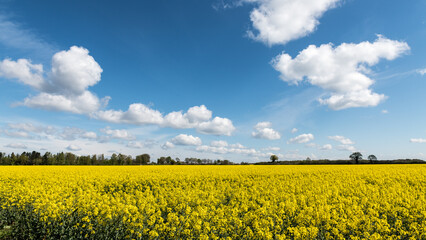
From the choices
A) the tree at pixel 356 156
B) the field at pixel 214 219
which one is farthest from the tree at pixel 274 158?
the field at pixel 214 219

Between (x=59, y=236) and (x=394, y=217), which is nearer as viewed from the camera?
(x=394, y=217)

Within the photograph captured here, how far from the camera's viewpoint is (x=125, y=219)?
7.38 meters

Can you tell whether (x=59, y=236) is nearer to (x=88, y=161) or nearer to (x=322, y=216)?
(x=322, y=216)

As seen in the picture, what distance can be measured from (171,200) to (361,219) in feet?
22.6

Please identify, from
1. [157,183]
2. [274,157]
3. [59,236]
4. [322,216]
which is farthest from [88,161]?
[322,216]

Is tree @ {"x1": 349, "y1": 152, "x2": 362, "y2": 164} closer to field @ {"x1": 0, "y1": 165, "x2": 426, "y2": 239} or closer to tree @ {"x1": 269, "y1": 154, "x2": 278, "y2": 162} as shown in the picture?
tree @ {"x1": 269, "y1": 154, "x2": 278, "y2": 162}

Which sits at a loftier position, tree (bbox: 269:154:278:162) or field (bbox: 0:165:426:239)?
tree (bbox: 269:154:278:162)

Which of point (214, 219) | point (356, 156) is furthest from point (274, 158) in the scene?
point (214, 219)

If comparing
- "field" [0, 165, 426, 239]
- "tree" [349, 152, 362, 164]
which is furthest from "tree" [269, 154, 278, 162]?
"field" [0, 165, 426, 239]

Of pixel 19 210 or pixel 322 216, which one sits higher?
pixel 322 216

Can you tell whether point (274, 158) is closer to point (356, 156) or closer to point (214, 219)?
point (356, 156)

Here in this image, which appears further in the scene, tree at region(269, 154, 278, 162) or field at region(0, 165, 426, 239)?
tree at region(269, 154, 278, 162)

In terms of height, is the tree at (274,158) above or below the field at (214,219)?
above

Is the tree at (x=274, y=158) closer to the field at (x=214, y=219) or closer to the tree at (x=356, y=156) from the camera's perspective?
the tree at (x=356, y=156)
